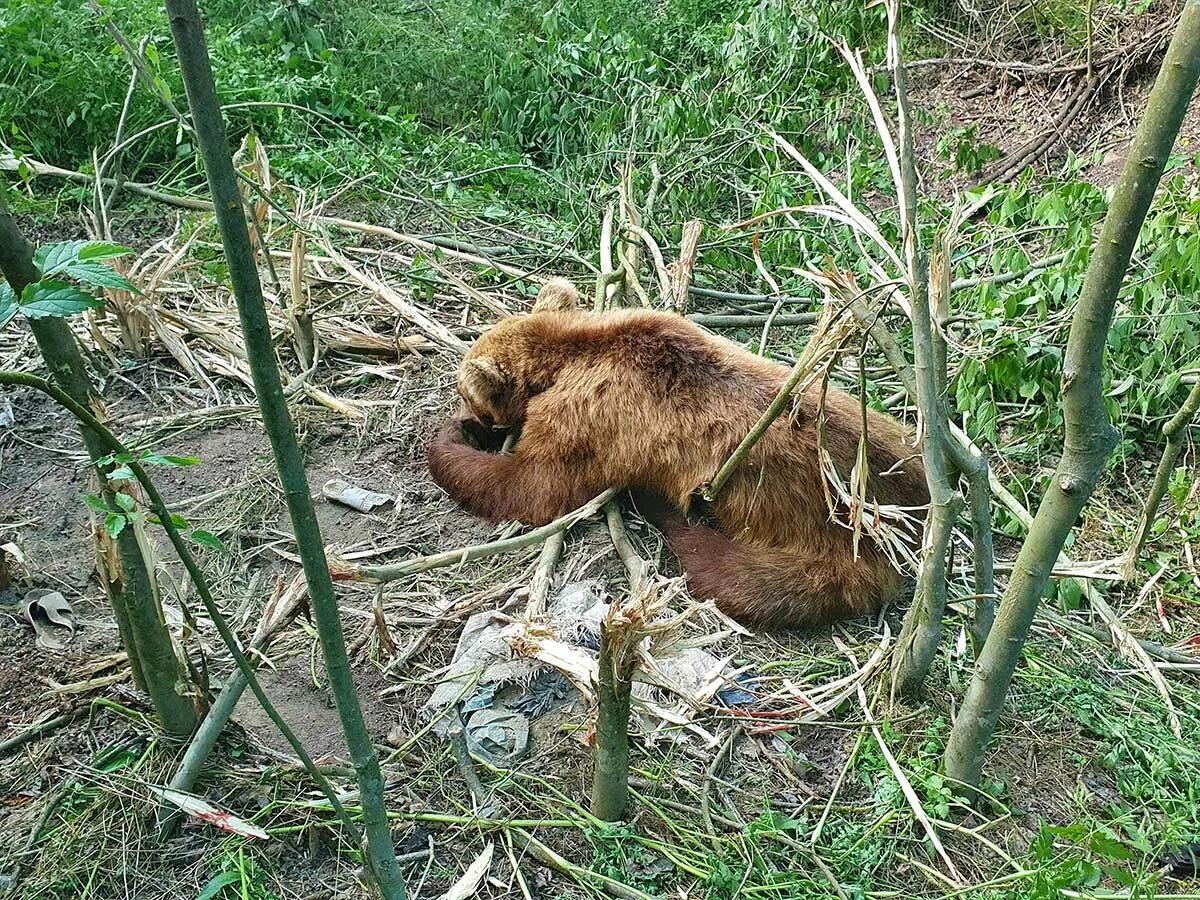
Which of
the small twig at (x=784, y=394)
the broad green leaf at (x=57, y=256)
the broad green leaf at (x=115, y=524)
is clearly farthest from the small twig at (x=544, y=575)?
the broad green leaf at (x=57, y=256)

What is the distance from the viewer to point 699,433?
4680mm

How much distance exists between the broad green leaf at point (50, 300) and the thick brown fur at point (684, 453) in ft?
9.47

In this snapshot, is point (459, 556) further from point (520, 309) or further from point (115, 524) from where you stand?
point (520, 309)

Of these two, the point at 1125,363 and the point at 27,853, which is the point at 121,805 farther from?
the point at 1125,363

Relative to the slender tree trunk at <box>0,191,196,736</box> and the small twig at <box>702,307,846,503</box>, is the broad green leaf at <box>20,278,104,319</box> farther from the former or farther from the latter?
the small twig at <box>702,307,846,503</box>

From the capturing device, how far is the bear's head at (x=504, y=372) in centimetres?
513

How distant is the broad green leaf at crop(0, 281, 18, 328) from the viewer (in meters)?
2.05

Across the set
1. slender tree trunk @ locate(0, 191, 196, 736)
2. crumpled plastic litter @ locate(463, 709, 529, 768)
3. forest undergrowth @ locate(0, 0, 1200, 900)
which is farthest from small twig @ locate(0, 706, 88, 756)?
crumpled plastic litter @ locate(463, 709, 529, 768)

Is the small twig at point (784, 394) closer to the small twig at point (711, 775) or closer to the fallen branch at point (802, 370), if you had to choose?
the fallen branch at point (802, 370)

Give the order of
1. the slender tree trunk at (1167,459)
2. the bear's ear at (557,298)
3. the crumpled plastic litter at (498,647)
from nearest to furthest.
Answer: the slender tree trunk at (1167,459), the crumpled plastic litter at (498,647), the bear's ear at (557,298)

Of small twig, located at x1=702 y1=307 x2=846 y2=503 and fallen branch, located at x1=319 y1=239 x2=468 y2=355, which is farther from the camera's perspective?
fallen branch, located at x1=319 y1=239 x2=468 y2=355

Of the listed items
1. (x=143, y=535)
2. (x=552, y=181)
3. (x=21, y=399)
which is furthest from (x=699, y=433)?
(x=552, y=181)

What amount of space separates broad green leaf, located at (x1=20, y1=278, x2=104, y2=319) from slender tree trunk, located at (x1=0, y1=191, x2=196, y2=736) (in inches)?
16.0

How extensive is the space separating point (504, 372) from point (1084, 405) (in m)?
2.97
